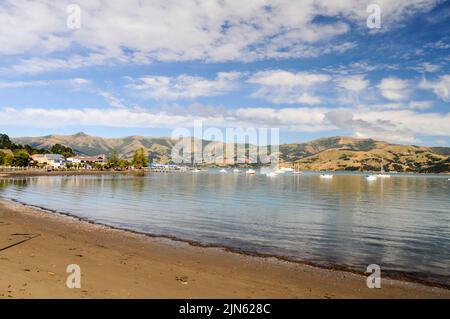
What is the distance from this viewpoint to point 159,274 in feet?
46.6

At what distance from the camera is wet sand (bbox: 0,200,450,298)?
11876 millimetres

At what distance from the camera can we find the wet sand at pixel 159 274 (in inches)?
468

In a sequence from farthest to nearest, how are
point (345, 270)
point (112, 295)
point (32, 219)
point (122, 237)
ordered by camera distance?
point (32, 219)
point (122, 237)
point (345, 270)
point (112, 295)

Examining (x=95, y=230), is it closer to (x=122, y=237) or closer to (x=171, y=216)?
(x=122, y=237)

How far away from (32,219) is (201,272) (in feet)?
69.8

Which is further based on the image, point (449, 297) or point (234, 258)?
point (234, 258)

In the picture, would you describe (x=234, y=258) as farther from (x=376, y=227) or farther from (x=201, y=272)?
(x=376, y=227)

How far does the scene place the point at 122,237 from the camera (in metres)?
23.6

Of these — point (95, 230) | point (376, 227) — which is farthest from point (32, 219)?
point (376, 227)

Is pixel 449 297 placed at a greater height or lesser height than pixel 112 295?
lesser
